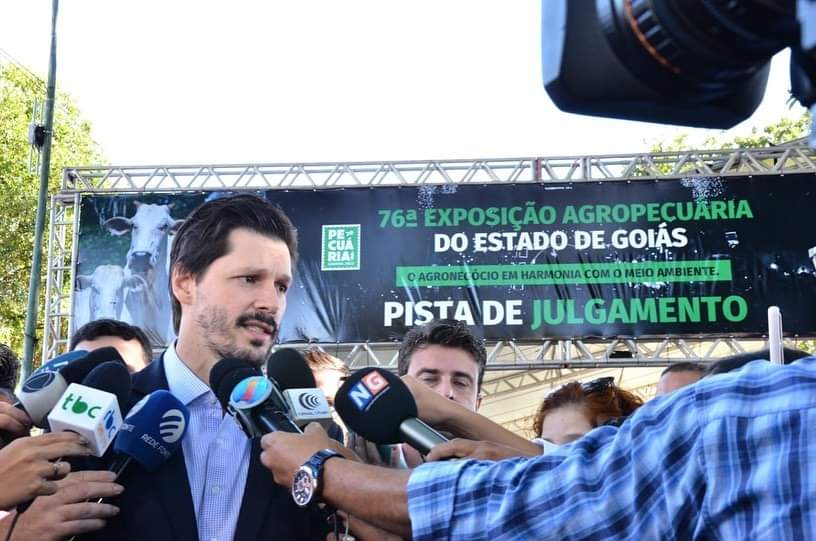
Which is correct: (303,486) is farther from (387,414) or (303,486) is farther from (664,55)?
(664,55)

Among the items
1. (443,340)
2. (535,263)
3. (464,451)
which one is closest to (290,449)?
(464,451)

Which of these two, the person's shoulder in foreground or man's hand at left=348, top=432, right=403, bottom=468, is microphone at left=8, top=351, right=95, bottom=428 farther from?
the person's shoulder in foreground

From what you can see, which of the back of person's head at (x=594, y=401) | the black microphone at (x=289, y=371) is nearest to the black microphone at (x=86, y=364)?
the black microphone at (x=289, y=371)

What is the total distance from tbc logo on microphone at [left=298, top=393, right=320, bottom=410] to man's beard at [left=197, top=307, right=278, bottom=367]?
0.21 metres

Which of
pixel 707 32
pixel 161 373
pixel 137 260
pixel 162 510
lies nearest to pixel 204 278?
pixel 161 373

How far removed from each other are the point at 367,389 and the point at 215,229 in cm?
70

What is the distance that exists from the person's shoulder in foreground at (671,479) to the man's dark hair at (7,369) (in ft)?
8.82

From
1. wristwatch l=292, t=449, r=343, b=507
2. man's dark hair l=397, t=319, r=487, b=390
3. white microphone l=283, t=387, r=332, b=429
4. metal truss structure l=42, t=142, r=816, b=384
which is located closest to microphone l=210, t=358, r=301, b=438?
white microphone l=283, t=387, r=332, b=429

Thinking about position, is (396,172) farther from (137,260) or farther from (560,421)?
(560,421)

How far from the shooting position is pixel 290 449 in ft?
5.25

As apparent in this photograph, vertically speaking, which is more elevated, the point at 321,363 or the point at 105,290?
the point at 105,290

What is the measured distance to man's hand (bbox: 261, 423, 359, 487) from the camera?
1.58 metres

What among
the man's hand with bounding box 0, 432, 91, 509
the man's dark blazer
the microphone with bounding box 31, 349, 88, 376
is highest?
the microphone with bounding box 31, 349, 88, 376

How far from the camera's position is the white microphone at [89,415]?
178cm
